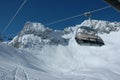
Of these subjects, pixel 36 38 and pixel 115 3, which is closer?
pixel 115 3

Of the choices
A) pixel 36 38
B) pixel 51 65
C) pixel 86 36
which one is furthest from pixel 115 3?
pixel 36 38

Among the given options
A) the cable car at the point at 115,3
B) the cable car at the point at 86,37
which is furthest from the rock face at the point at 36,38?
the cable car at the point at 115,3

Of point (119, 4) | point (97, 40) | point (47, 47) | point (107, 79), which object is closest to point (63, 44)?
point (47, 47)

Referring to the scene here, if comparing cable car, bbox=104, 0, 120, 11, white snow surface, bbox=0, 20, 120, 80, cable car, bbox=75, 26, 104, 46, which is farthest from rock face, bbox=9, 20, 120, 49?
cable car, bbox=104, 0, 120, 11

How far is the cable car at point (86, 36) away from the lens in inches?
579

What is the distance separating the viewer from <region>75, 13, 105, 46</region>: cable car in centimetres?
1470

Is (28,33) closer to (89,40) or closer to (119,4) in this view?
(89,40)

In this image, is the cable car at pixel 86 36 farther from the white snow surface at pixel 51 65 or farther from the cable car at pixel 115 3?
the cable car at pixel 115 3

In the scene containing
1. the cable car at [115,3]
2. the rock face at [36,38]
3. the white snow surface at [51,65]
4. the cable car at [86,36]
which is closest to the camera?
the cable car at [115,3]

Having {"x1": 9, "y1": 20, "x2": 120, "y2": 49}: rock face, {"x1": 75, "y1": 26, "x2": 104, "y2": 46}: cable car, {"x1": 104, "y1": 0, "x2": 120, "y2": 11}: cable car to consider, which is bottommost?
{"x1": 104, "y1": 0, "x2": 120, "y2": 11}: cable car

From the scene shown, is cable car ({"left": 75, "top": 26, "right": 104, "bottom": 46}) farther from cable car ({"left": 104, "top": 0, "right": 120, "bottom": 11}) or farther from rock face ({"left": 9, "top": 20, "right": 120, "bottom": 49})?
rock face ({"left": 9, "top": 20, "right": 120, "bottom": 49})

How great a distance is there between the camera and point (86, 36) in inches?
589

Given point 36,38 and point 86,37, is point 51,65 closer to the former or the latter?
point 86,37

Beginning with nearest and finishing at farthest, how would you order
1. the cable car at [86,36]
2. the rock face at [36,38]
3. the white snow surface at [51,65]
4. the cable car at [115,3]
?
the cable car at [115,3] → the cable car at [86,36] → the white snow surface at [51,65] → the rock face at [36,38]
